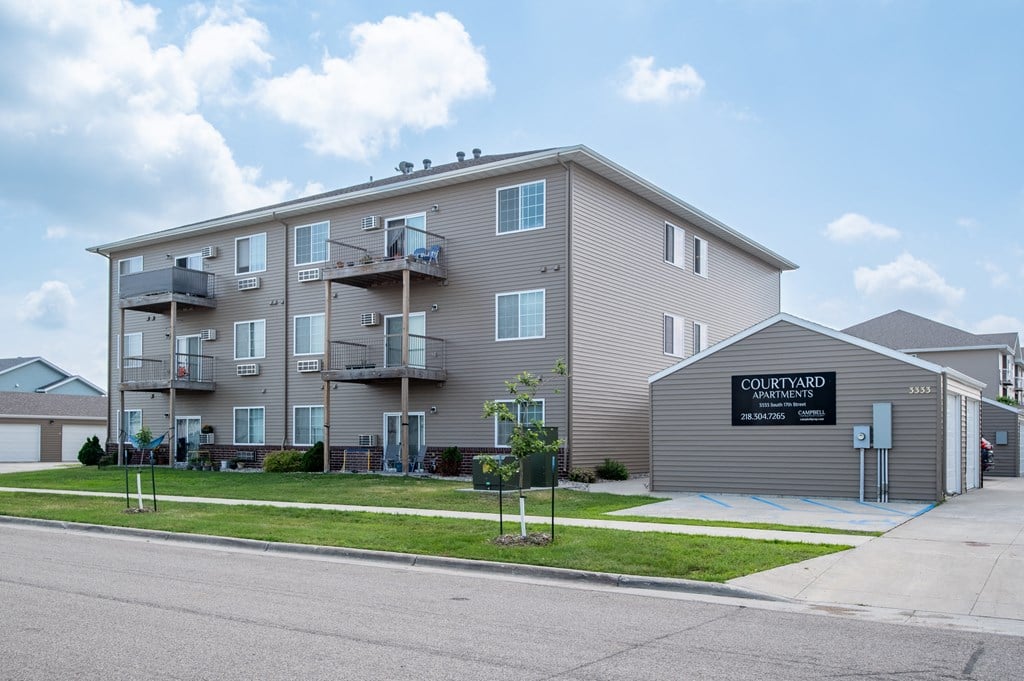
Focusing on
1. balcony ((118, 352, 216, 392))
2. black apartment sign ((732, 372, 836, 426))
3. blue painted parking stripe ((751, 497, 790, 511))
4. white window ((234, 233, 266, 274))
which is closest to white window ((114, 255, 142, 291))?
balcony ((118, 352, 216, 392))

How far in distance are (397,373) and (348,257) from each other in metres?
5.60

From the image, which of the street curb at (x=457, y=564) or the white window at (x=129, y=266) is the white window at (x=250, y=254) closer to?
the white window at (x=129, y=266)

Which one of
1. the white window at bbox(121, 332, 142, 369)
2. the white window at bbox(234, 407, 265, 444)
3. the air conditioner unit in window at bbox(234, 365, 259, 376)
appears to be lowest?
the white window at bbox(234, 407, 265, 444)

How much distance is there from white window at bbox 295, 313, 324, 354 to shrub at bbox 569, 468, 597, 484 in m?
10.5

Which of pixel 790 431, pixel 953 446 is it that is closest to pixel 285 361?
pixel 790 431

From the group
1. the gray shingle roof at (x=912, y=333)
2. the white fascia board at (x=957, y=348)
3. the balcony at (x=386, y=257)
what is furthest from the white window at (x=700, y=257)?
the white fascia board at (x=957, y=348)

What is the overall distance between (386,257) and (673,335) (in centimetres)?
979

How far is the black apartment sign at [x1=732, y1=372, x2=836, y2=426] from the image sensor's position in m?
20.0

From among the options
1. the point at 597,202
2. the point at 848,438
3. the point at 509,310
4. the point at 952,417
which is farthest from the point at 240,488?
the point at 952,417

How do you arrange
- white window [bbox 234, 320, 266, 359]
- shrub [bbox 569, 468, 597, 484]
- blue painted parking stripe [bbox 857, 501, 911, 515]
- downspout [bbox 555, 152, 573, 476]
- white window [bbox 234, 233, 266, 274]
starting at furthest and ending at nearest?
white window [bbox 234, 233, 266, 274]
white window [bbox 234, 320, 266, 359]
downspout [bbox 555, 152, 573, 476]
shrub [bbox 569, 468, 597, 484]
blue painted parking stripe [bbox 857, 501, 911, 515]

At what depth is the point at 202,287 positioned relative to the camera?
34.0 meters

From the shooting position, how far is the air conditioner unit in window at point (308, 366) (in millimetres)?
30438

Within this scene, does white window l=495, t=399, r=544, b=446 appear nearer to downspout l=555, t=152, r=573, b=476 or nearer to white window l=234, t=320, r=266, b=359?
downspout l=555, t=152, r=573, b=476

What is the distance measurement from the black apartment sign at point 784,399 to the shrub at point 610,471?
540cm
